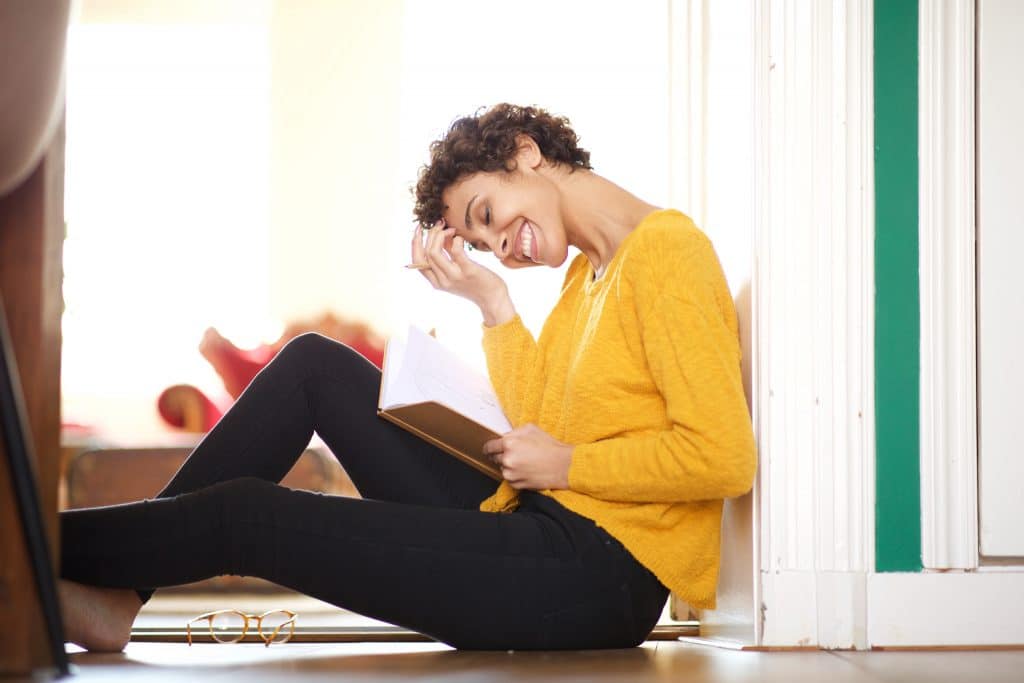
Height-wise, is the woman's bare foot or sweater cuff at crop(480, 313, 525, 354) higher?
sweater cuff at crop(480, 313, 525, 354)

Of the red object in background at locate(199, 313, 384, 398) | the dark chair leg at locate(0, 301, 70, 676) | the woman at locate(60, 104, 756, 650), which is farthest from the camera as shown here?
the red object in background at locate(199, 313, 384, 398)

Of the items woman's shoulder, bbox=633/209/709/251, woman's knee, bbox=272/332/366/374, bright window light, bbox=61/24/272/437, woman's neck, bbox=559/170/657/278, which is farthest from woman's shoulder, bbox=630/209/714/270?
bright window light, bbox=61/24/272/437

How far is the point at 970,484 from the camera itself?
1.32m

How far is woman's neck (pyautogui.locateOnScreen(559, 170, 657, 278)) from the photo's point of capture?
54.9 inches

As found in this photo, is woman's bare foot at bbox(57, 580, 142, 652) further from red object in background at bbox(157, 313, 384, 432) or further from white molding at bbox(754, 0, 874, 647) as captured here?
red object in background at bbox(157, 313, 384, 432)

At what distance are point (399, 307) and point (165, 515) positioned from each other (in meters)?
1.80

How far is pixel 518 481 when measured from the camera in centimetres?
126

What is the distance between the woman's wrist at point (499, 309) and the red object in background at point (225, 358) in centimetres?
122

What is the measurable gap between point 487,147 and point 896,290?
570 millimetres

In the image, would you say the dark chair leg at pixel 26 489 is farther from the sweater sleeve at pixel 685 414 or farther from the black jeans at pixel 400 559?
the sweater sleeve at pixel 685 414

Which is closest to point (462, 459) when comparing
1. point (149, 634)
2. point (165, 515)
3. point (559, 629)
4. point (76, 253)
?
point (559, 629)

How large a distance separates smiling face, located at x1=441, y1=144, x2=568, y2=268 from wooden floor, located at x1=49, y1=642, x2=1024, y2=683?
1.73 ft

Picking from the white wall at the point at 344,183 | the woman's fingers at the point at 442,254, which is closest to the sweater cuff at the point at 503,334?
the woman's fingers at the point at 442,254

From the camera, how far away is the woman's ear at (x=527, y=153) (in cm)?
147
